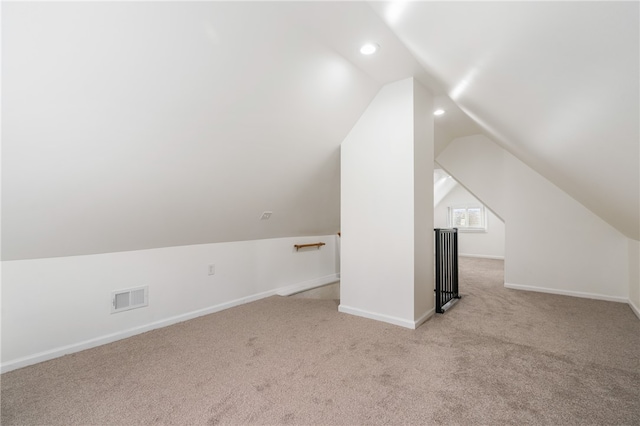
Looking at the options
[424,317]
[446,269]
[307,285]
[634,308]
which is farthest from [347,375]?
[634,308]

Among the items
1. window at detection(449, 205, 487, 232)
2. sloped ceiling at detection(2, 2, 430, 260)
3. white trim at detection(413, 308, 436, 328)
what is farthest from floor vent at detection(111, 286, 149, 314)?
window at detection(449, 205, 487, 232)

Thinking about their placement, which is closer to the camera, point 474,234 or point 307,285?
point 307,285

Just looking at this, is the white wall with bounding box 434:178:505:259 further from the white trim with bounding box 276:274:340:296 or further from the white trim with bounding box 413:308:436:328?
the white trim with bounding box 413:308:436:328

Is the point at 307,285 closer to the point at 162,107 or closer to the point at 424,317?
the point at 424,317

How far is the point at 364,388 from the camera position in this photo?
1880 mm

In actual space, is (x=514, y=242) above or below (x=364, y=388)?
above

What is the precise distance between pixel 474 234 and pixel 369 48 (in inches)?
281

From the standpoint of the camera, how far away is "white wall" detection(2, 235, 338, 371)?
7.34 ft

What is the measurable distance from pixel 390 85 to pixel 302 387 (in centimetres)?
280

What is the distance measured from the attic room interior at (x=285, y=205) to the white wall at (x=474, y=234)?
3893mm

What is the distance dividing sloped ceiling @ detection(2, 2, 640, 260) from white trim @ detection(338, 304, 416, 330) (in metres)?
1.65

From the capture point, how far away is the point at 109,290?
2668 mm

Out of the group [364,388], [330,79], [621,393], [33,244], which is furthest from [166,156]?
[621,393]

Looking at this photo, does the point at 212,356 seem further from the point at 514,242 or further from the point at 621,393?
the point at 514,242
